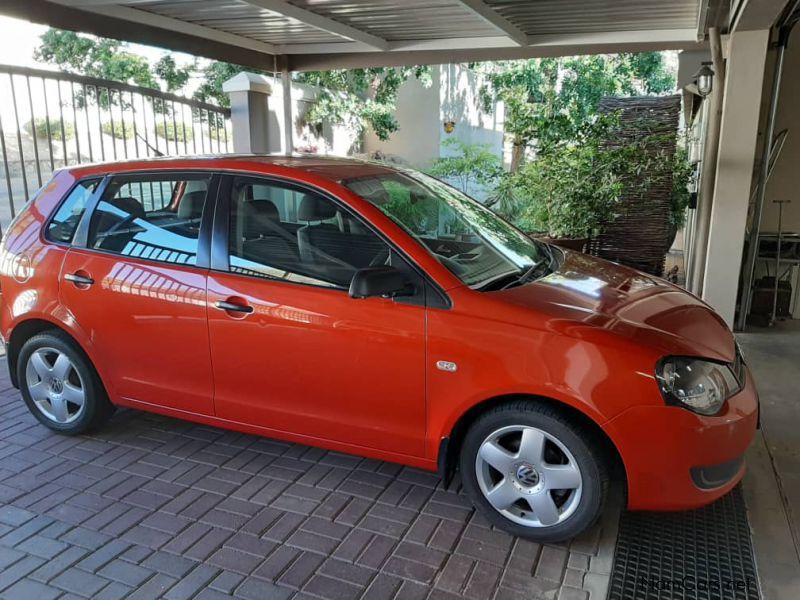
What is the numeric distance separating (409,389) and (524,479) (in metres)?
0.65

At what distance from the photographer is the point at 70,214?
3.84 m

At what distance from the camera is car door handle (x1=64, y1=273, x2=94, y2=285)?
3.65 meters

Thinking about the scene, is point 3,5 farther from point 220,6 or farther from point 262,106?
point 262,106

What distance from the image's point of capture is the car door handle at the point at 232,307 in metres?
3.23

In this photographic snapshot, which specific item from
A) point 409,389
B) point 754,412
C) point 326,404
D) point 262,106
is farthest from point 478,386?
point 262,106

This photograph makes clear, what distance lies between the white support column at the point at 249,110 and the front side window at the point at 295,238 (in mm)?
4698

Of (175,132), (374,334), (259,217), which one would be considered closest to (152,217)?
(259,217)

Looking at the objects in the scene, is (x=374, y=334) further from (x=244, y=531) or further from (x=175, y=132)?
(x=175, y=132)

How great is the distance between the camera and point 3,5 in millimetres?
4961

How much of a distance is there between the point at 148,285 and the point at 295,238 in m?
0.88

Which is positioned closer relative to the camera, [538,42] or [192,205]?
[192,205]

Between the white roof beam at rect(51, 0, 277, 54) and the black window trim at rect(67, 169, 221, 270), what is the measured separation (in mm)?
2735

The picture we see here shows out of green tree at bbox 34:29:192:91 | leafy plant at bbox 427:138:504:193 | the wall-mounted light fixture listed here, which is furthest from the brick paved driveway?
green tree at bbox 34:29:192:91

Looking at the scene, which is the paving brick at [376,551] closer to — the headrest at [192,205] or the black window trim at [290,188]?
the black window trim at [290,188]
